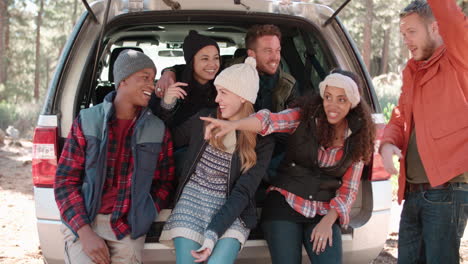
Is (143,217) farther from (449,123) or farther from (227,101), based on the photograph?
(449,123)

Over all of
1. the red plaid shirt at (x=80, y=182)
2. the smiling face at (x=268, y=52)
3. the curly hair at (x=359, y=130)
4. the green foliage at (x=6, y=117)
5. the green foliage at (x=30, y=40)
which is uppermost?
the green foliage at (x=30, y=40)

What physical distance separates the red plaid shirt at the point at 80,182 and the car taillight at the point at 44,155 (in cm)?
12

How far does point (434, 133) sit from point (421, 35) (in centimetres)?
45

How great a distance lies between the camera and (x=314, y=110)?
9.52ft

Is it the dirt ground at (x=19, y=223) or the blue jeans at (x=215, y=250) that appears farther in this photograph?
the dirt ground at (x=19, y=223)

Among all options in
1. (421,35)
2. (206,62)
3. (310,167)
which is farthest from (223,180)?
(421,35)

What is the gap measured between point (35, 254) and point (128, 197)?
2086mm

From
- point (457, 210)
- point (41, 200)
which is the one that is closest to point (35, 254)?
point (41, 200)

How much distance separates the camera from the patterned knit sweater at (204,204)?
8.69ft

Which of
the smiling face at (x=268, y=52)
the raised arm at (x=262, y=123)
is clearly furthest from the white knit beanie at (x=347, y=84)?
the smiling face at (x=268, y=52)

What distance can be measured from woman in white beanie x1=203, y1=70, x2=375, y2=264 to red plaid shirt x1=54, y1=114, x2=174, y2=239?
62cm

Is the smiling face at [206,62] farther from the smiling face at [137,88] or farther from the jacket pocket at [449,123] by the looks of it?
the jacket pocket at [449,123]

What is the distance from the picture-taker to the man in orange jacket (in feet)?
7.76

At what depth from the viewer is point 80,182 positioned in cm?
272
